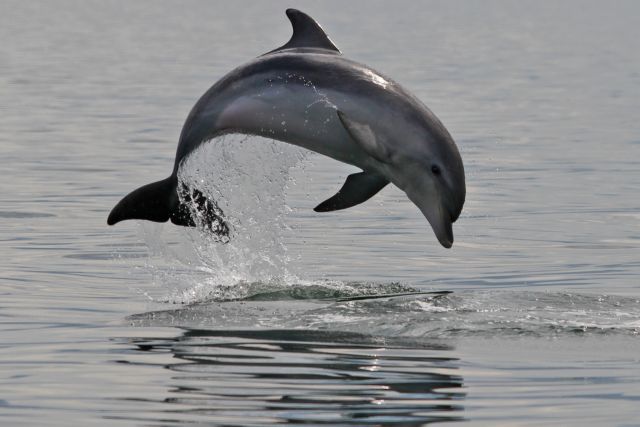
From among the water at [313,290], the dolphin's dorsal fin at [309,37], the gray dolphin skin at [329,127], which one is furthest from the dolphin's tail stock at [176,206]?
the dolphin's dorsal fin at [309,37]

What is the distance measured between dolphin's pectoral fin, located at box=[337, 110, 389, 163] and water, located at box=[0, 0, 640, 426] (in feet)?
3.68

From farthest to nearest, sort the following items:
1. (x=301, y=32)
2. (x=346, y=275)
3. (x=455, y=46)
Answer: (x=455, y=46)
(x=346, y=275)
(x=301, y=32)

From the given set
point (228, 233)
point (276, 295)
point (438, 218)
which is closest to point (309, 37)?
point (228, 233)

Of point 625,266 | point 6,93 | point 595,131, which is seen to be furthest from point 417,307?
point 6,93

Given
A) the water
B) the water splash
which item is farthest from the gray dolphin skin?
the water

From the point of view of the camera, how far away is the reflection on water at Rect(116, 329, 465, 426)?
28.6 ft

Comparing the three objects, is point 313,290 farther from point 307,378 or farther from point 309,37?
point 307,378

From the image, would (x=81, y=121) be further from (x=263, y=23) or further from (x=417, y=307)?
(x=263, y=23)

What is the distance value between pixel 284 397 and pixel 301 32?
15.5 ft

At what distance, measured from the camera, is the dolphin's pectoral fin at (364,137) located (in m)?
12.0

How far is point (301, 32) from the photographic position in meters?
13.1

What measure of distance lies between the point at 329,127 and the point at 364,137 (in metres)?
0.43

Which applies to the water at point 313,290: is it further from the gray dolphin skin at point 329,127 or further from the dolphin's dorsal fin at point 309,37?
the dolphin's dorsal fin at point 309,37

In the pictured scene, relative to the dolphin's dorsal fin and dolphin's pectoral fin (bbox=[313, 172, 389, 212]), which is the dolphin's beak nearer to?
dolphin's pectoral fin (bbox=[313, 172, 389, 212])
